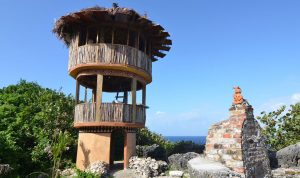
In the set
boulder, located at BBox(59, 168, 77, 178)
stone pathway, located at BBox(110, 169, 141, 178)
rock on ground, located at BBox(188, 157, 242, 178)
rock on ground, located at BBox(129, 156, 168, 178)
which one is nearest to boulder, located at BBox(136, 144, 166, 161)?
rock on ground, located at BBox(129, 156, 168, 178)

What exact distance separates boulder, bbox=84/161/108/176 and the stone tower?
538 millimetres

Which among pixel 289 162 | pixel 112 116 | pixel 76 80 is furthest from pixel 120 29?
pixel 289 162

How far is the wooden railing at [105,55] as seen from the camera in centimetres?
1600

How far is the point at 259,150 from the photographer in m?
7.95

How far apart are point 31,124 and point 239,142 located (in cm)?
1591

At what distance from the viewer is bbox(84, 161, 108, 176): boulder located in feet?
48.2

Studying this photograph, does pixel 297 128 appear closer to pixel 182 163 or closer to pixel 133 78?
pixel 182 163

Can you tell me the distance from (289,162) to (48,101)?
1757 cm

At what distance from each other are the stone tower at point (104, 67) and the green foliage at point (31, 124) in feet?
8.08

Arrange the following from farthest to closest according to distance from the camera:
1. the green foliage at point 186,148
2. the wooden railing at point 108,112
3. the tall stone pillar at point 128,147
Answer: the green foliage at point 186,148 → the tall stone pillar at point 128,147 → the wooden railing at point 108,112

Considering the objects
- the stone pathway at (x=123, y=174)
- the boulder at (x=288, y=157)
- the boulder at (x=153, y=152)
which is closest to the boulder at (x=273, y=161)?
the boulder at (x=288, y=157)

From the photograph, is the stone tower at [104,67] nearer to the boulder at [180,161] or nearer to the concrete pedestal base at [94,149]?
the concrete pedestal base at [94,149]

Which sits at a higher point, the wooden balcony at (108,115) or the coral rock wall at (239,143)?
the wooden balcony at (108,115)

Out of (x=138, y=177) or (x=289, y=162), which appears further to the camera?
(x=138, y=177)
